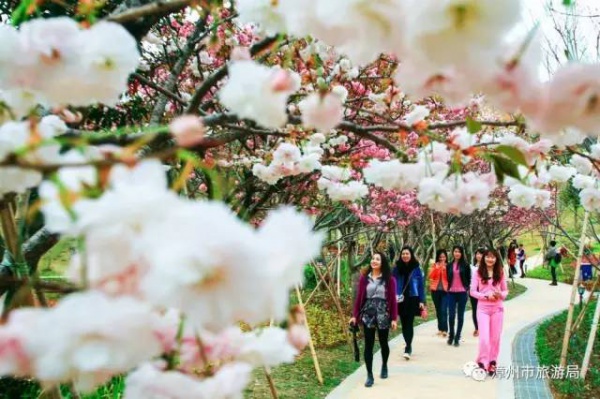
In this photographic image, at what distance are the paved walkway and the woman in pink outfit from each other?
0.92ft

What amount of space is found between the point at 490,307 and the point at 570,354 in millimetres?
1802

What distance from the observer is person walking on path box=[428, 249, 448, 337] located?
955 cm

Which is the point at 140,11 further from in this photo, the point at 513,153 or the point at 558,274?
the point at 558,274

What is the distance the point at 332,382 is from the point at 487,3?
6762 millimetres

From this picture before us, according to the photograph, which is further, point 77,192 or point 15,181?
point 15,181

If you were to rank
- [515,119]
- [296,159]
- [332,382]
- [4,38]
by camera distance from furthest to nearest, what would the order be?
[332,382] → [296,159] → [515,119] → [4,38]

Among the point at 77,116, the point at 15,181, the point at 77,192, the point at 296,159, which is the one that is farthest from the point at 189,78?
the point at 77,192

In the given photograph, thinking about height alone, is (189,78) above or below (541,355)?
above

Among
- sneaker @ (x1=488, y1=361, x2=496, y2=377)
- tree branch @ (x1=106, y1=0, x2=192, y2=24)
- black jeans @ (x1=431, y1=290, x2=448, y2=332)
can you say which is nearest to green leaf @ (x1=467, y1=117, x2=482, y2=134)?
tree branch @ (x1=106, y1=0, x2=192, y2=24)

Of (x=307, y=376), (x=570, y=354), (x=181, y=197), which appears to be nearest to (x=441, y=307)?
(x=570, y=354)

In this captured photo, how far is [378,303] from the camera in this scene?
6973mm

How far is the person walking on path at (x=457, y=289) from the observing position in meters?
9.28

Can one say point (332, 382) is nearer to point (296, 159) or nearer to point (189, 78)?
point (189, 78)

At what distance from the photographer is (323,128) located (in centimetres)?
128
